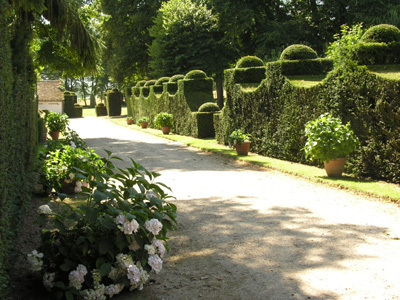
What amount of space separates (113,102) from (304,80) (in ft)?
134

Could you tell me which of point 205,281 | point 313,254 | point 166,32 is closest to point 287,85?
point 313,254

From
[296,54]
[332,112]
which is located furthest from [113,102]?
[332,112]

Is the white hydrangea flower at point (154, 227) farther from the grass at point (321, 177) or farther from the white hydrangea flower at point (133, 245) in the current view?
the grass at point (321, 177)

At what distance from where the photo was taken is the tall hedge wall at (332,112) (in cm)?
905

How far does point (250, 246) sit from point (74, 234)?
243cm

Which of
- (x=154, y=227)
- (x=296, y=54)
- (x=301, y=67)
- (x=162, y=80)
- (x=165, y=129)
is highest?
(x=162, y=80)

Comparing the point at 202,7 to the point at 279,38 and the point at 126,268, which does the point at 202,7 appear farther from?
the point at 126,268

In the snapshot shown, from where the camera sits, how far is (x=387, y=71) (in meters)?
9.59

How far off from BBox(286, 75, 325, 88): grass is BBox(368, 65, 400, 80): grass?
249 cm

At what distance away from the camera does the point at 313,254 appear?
502cm

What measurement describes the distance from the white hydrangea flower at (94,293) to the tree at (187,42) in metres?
29.1

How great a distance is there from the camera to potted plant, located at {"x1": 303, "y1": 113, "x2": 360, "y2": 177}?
9.58 m

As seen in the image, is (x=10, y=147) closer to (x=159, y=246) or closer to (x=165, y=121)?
(x=159, y=246)

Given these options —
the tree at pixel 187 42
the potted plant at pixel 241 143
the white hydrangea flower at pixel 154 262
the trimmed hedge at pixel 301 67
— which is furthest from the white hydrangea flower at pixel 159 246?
the tree at pixel 187 42
